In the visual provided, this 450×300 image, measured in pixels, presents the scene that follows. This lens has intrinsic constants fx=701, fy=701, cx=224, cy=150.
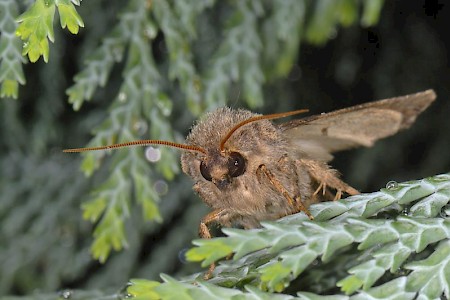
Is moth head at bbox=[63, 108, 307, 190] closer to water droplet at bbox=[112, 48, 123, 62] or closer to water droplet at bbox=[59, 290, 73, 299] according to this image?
water droplet at bbox=[59, 290, 73, 299]

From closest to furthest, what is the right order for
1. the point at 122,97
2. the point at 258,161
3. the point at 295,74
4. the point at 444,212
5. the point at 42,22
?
the point at 42,22
the point at 444,212
the point at 258,161
the point at 122,97
the point at 295,74

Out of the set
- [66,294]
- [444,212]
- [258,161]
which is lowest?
[66,294]

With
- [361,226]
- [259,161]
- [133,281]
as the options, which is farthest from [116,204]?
[361,226]

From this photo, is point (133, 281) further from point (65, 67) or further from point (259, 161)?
point (65, 67)

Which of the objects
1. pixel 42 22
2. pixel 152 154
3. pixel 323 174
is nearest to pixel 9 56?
pixel 42 22

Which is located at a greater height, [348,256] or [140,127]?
[140,127]

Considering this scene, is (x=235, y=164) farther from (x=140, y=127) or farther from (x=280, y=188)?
(x=140, y=127)
